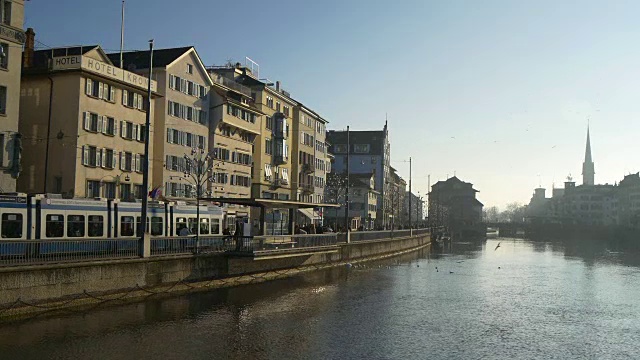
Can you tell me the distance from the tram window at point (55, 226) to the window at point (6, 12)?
17.7m

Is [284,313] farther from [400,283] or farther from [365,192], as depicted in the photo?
[365,192]

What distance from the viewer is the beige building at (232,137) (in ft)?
229

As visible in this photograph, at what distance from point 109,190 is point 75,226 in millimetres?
20675

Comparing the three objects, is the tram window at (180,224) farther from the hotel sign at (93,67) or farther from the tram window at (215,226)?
the hotel sign at (93,67)

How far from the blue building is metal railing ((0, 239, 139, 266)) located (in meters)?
115

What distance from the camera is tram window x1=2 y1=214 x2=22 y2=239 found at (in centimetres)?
2973

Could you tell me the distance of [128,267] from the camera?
31984 mm

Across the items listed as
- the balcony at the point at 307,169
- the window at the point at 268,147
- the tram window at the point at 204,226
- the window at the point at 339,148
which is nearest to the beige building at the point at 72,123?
the tram window at the point at 204,226

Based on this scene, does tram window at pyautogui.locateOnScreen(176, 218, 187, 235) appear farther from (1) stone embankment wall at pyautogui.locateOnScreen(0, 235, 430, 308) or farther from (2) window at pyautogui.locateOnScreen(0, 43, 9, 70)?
(2) window at pyautogui.locateOnScreen(0, 43, 9, 70)

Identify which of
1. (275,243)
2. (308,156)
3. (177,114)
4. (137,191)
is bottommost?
(275,243)

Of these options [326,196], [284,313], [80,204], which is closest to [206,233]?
[80,204]

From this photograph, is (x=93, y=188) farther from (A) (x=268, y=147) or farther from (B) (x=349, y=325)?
(A) (x=268, y=147)

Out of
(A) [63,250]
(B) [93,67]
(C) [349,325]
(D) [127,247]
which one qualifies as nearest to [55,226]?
(D) [127,247]

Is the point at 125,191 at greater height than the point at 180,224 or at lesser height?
greater
